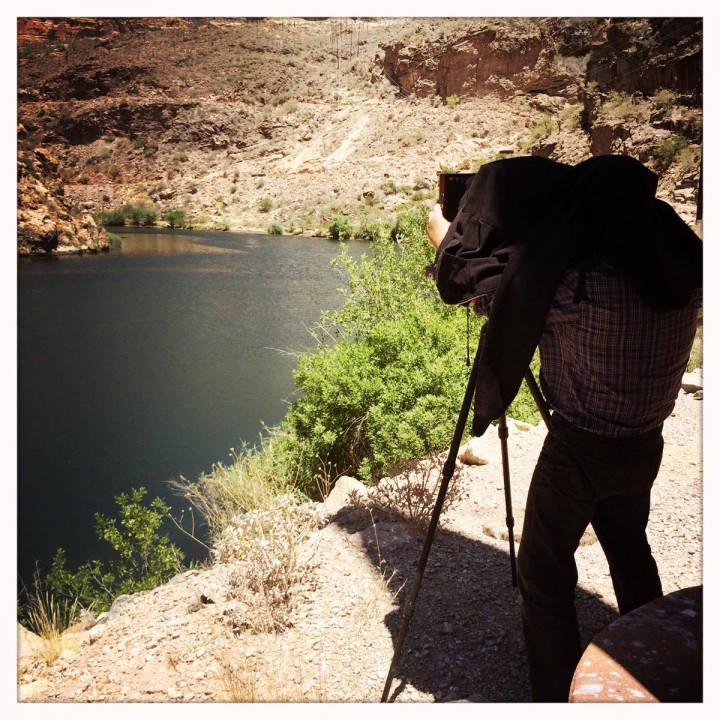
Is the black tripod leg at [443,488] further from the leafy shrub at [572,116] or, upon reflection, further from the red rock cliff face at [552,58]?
the leafy shrub at [572,116]

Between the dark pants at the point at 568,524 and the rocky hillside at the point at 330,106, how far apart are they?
1358 millimetres

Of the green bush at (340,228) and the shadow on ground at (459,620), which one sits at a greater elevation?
the green bush at (340,228)

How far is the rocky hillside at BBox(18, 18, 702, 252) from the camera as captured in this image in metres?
2.55

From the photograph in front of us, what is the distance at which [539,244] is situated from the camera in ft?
3.44

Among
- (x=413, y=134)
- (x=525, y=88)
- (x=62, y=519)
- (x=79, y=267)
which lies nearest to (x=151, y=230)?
(x=79, y=267)

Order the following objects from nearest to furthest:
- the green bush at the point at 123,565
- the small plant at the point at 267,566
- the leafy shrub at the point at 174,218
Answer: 1. the small plant at the point at 267,566
2. the green bush at the point at 123,565
3. the leafy shrub at the point at 174,218

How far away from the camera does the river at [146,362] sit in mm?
3102

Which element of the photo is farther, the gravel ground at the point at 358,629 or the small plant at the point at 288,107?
the small plant at the point at 288,107

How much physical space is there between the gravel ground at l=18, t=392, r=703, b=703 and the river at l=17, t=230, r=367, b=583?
0.99 meters

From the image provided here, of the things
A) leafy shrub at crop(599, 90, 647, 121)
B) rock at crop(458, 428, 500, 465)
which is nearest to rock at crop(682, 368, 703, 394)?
rock at crop(458, 428, 500, 465)

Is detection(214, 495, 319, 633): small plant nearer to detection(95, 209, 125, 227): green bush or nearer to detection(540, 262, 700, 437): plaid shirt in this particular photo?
detection(540, 262, 700, 437): plaid shirt

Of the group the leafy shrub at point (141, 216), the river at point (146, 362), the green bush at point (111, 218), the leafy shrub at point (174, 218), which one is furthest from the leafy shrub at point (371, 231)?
the green bush at point (111, 218)

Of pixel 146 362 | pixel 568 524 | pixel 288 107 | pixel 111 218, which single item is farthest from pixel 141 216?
pixel 568 524
